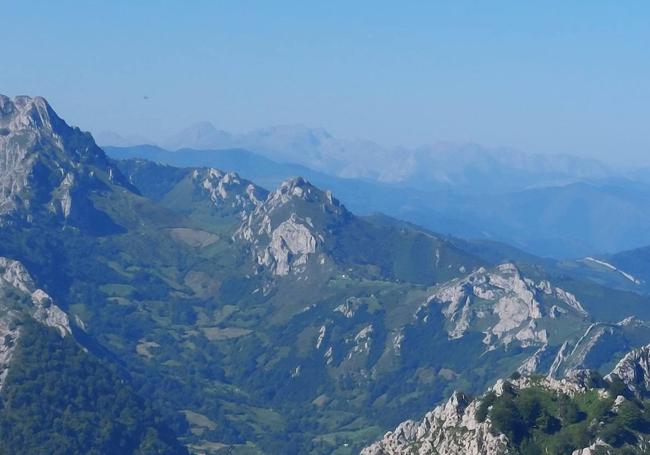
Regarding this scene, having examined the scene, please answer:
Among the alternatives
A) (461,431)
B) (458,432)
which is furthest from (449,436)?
(461,431)

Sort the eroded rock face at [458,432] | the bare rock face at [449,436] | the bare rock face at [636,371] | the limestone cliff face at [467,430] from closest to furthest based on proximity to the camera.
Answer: the limestone cliff face at [467,430] < the bare rock face at [449,436] < the eroded rock face at [458,432] < the bare rock face at [636,371]

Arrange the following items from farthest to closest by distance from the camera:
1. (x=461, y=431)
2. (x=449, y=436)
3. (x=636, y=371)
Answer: (x=636, y=371) < (x=449, y=436) < (x=461, y=431)

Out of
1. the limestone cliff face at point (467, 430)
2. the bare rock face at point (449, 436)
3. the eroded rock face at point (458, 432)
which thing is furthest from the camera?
the eroded rock face at point (458, 432)

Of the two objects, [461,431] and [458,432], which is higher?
[461,431]

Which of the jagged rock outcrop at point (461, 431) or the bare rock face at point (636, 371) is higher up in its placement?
the jagged rock outcrop at point (461, 431)

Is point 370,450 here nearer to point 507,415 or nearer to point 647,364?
point 507,415

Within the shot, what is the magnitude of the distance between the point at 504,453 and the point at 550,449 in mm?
5135

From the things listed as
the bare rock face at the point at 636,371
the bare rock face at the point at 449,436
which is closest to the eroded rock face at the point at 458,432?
the bare rock face at the point at 449,436

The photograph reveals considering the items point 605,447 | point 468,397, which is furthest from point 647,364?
point 605,447

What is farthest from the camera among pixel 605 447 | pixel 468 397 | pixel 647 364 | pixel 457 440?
pixel 647 364

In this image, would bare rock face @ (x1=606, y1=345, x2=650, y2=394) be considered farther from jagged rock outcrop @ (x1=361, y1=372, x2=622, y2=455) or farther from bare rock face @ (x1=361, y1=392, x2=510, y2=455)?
bare rock face @ (x1=361, y1=392, x2=510, y2=455)

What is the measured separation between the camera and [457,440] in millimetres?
141125

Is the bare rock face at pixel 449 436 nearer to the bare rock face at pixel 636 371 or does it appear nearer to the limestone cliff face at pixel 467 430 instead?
the limestone cliff face at pixel 467 430

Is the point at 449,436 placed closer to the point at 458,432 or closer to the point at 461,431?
the point at 458,432
